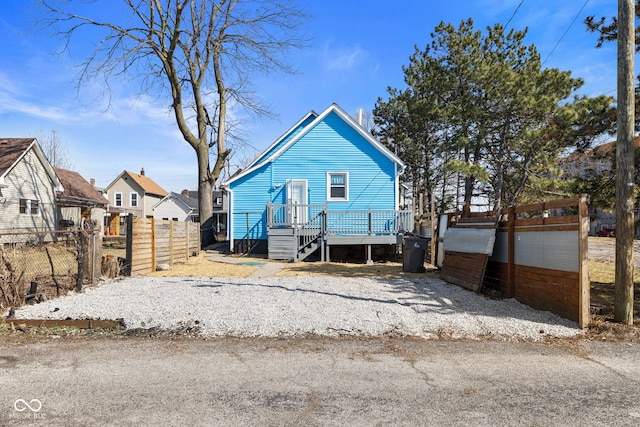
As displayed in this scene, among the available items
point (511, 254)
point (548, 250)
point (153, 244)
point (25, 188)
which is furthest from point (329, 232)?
point (25, 188)

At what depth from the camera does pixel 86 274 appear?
947 centimetres

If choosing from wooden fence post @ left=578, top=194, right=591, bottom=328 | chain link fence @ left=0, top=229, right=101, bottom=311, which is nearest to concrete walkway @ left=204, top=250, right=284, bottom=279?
chain link fence @ left=0, top=229, right=101, bottom=311

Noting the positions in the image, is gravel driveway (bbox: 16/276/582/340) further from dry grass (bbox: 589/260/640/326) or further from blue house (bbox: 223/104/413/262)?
blue house (bbox: 223/104/413/262)

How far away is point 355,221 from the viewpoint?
16.3 meters

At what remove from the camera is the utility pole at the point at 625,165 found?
21.5 ft

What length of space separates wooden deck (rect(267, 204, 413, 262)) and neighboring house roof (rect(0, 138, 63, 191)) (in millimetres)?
13933

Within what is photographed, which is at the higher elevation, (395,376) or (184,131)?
(184,131)

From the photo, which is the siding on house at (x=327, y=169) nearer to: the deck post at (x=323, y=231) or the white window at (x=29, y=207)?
the deck post at (x=323, y=231)

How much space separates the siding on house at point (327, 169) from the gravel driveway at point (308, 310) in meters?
8.97

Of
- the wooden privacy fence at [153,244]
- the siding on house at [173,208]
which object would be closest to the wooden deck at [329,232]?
the wooden privacy fence at [153,244]

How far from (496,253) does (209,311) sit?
6213 millimetres

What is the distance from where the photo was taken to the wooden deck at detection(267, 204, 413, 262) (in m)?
15.4

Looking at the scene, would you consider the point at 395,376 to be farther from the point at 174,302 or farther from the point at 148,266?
the point at 148,266

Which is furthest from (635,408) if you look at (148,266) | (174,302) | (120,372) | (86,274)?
(148,266)
